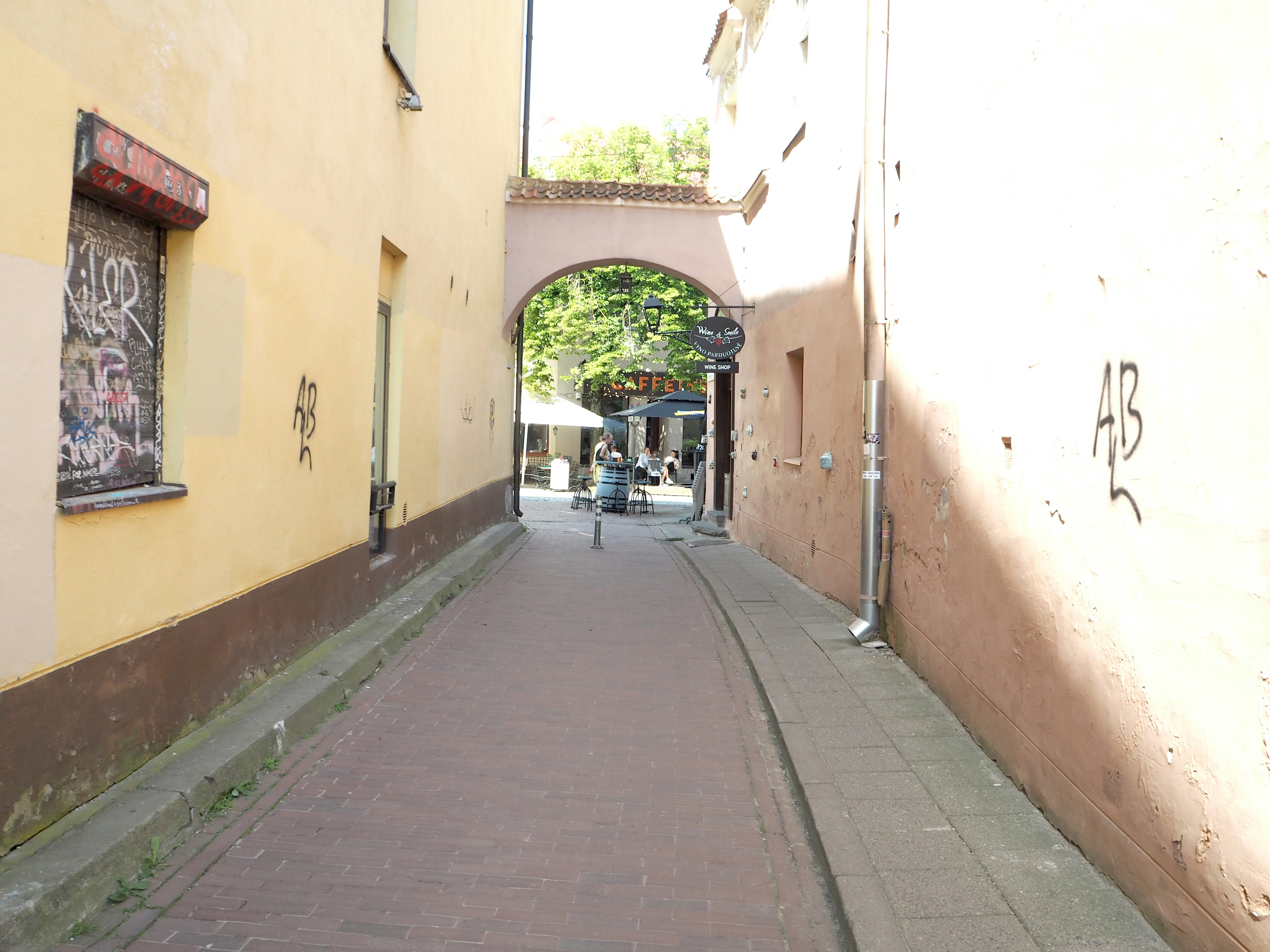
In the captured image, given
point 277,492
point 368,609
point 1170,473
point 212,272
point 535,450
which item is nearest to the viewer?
point 1170,473

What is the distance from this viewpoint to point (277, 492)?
6160mm

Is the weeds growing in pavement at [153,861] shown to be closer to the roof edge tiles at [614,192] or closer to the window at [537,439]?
the roof edge tiles at [614,192]

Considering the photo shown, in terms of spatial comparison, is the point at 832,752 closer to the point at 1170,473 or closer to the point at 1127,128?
the point at 1170,473

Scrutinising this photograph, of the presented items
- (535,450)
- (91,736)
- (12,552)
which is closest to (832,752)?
(91,736)

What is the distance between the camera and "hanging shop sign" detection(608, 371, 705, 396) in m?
33.1

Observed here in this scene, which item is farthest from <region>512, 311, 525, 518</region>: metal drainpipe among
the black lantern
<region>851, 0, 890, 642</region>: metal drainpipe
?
<region>851, 0, 890, 642</region>: metal drainpipe

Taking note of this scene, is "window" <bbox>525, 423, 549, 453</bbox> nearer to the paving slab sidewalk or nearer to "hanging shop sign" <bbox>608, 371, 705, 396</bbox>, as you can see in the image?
"hanging shop sign" <bbox>608, 371, 705, 396</bbox>

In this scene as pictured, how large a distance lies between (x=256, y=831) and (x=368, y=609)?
3.98 metres

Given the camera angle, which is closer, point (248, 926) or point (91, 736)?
point (248, 926)

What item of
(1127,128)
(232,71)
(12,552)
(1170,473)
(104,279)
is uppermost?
(232,71)

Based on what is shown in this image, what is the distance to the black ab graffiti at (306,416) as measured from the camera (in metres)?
6.51

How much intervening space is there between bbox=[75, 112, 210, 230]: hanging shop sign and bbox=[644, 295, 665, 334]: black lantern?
472 inches

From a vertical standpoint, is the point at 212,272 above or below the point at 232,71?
below

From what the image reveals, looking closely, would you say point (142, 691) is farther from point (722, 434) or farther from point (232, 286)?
→ point (722, 434)
